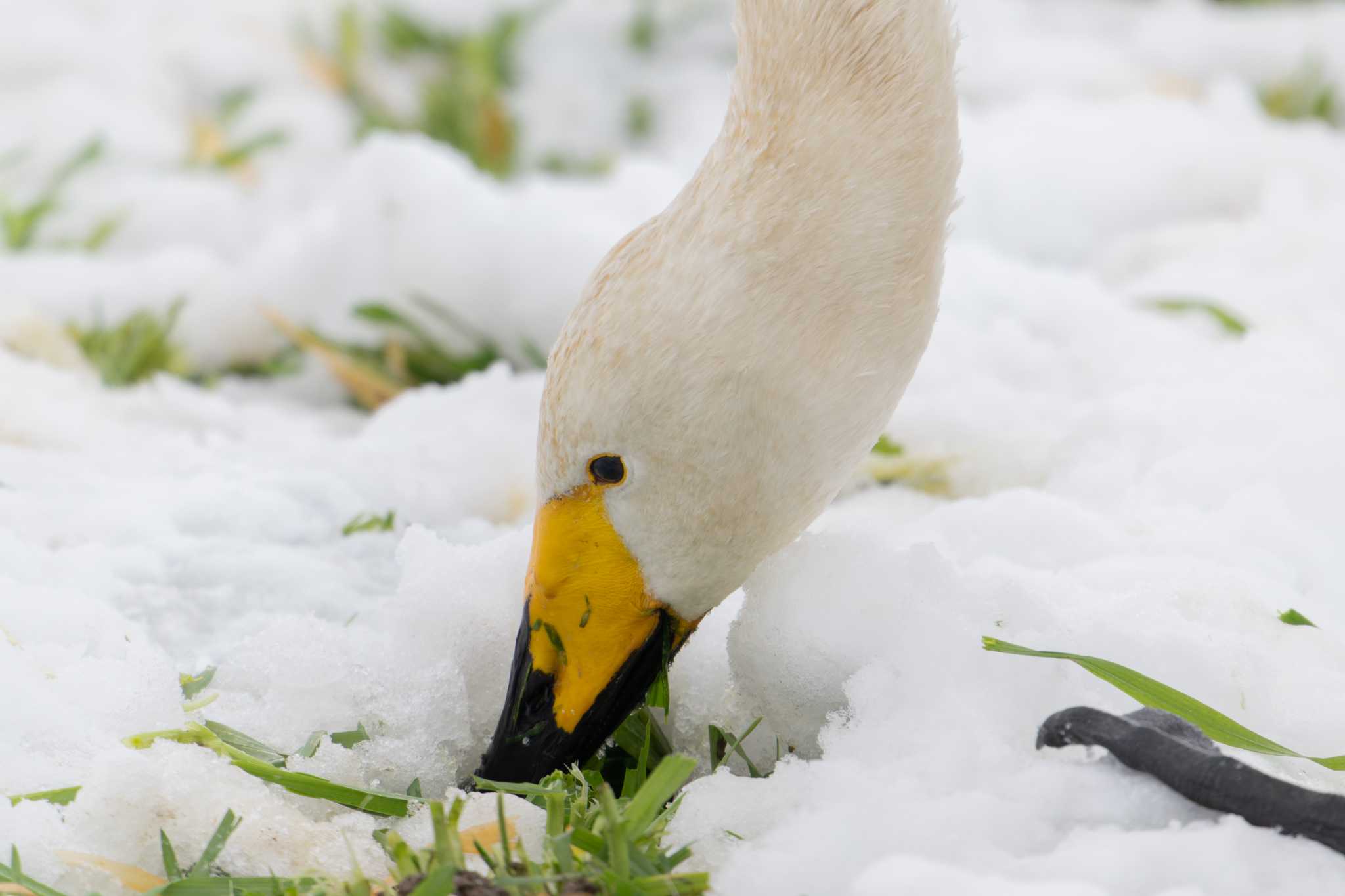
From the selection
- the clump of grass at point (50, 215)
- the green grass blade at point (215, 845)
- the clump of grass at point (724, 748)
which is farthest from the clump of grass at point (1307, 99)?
the green grass blade at point (215, 845)

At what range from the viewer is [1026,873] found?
42.8 inches

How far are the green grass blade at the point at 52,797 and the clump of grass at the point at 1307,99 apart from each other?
4.37 m

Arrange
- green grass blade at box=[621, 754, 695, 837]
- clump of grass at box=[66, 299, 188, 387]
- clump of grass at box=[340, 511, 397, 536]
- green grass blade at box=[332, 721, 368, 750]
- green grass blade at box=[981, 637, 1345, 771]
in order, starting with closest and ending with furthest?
green grass blade at box=[621, 754, 695, 837], green grass blade at box=[981, 637, 1345, 771], green grass blade at box=[332, 721, 368, 750], clump of grass at box=[340, 511, 397, 536], clump of grass at box=[66, 299, 188, 387]

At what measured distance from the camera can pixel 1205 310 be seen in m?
2.94

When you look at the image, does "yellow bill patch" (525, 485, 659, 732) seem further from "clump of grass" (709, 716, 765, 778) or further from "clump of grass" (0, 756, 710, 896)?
"clump of grass" (0, 756, 710, 896)

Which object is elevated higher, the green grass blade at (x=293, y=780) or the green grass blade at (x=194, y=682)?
the green grass blade at (x=194, y=682)

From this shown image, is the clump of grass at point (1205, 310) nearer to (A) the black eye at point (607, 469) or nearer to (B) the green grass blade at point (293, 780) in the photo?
(A) the black eye at point (607, 469)

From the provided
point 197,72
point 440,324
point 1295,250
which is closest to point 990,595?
point 440,324

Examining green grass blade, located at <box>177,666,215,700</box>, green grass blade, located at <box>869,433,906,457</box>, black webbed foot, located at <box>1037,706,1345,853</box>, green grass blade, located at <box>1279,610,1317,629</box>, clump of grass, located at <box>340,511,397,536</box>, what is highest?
green grass blade, located at <box>869,433,906,457</box>

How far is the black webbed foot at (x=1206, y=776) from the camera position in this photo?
1.15m

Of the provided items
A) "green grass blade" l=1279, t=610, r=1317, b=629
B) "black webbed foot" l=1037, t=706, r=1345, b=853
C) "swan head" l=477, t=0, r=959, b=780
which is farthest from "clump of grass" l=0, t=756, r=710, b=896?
"green grass blade" l=1279, t=610, r=1317, b=629

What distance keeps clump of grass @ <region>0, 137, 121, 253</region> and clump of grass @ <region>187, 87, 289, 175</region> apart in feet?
1.14

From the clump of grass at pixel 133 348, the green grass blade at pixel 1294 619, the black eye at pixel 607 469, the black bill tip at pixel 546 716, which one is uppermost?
the clump of grass at pixel 133 348

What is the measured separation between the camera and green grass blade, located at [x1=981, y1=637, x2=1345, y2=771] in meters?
1.30
